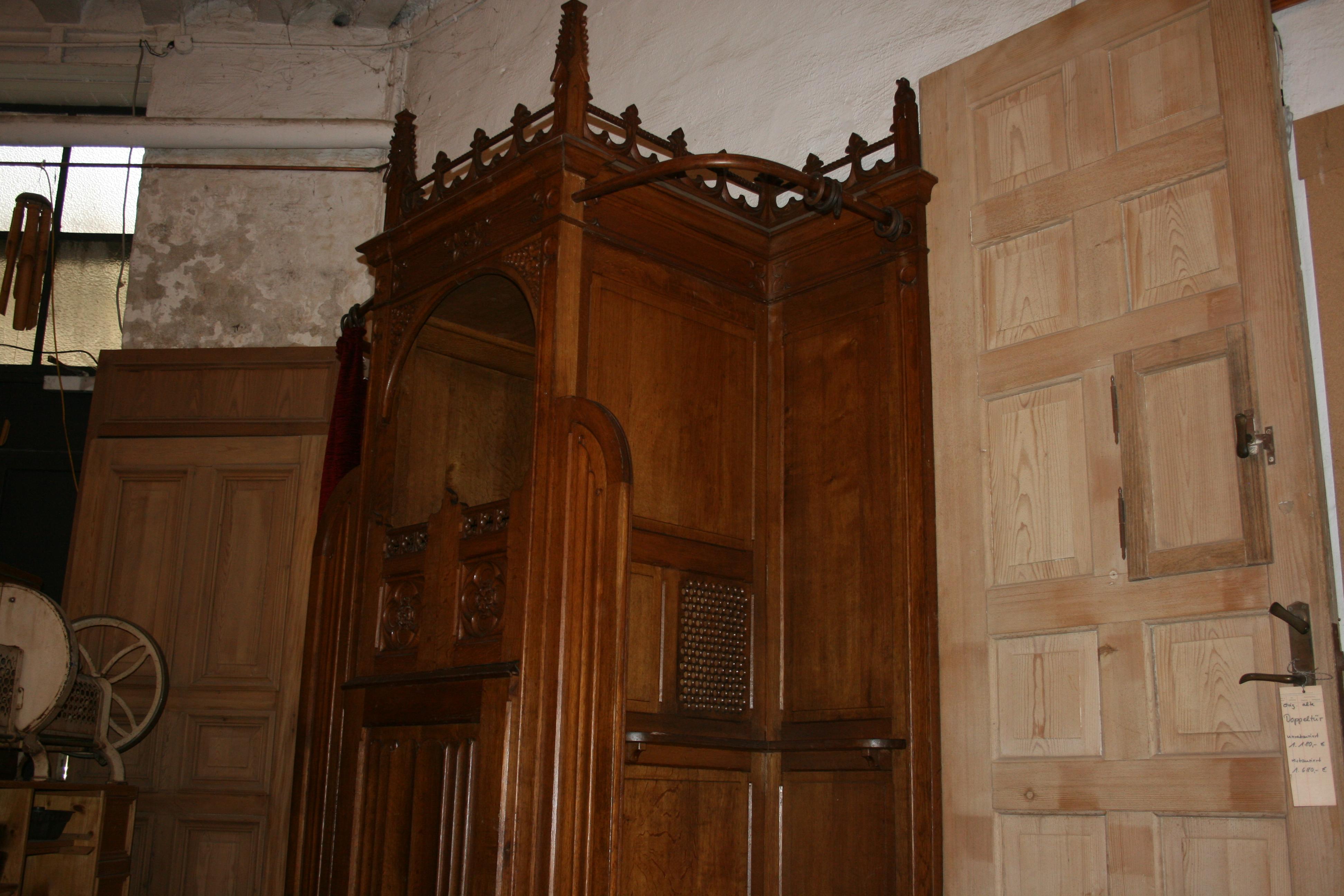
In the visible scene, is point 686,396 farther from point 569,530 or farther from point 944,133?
point 944,133

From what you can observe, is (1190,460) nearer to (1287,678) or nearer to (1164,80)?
(1287,678)

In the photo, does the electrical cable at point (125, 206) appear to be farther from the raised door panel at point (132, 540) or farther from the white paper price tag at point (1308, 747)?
the white paper price tag at point (1308, 747)

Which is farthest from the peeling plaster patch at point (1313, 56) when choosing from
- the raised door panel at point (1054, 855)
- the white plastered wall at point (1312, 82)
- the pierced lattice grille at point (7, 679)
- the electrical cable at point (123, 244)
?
the electrical cable at point (123, 244)

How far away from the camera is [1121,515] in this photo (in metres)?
3.44

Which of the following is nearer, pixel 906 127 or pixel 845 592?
pixel 845 592

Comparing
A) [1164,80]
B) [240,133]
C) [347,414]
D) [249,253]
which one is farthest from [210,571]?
[1164,80]

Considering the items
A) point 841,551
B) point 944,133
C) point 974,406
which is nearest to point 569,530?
point 841,551

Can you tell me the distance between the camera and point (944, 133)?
4.19 metres

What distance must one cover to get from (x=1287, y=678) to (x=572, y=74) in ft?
9.41

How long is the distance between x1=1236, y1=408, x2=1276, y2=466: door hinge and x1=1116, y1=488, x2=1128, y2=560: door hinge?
36 cm

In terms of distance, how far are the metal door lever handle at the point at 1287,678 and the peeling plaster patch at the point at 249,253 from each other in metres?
4.98

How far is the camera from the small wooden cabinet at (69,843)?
4.57 m

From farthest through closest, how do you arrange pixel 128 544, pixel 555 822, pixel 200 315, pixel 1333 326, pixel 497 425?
pixel 200 315 < pixel 128 544 < pixel 497 425 < pixel 555 822 < pixel 1333 326

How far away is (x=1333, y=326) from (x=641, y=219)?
86.7 inches
